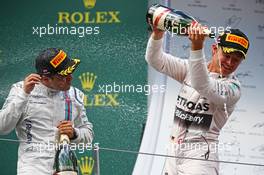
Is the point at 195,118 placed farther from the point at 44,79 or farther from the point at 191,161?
the point at 44,79

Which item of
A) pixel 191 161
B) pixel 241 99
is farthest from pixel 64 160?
pixel 241 99

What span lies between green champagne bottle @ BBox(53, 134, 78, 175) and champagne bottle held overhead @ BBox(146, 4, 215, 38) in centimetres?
58

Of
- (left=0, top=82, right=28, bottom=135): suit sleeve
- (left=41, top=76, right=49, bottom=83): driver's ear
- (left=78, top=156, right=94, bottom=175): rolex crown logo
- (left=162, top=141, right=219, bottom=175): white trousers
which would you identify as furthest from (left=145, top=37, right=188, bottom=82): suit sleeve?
(left=78, top=156, right=94, bottom=175): rolex crown logo

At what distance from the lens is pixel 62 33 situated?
552 cm

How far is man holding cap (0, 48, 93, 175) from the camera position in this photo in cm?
405

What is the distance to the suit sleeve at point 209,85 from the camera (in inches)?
153

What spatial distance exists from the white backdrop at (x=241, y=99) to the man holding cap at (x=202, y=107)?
1.18m

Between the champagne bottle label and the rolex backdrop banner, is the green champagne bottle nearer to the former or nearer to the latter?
the champagne bottle label

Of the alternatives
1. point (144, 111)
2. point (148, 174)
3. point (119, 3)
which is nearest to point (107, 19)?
point (119, 3)

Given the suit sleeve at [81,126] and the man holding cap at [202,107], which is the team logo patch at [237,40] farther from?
the suit sleeve at [81,126]

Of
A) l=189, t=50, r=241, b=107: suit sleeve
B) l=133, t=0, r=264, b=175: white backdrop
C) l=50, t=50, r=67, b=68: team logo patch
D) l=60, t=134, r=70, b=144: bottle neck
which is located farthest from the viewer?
l=133, t=0, r=264, b=175: white backdrop

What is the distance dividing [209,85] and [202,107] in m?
0.15

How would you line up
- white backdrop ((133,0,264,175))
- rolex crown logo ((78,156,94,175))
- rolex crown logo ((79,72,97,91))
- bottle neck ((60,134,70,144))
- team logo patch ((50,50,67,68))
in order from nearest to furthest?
bottle neck ((60,134,70,144)) < team logo patch ((50,50,67,68)) < rolex crown logo ((78,156,94,175)) < white backdrop ((133,0,264,175)) < rolex crown logo ((79,72,97,91))

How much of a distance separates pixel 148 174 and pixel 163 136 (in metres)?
0.22
